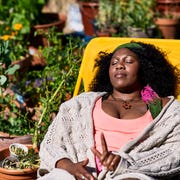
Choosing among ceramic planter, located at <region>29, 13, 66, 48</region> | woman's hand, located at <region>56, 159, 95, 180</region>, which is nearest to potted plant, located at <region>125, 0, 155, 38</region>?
ceramic planter, located at <region>29, 13, 66, 48</region>

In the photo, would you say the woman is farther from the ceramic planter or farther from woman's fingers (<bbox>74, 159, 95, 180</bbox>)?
the ceramic planter

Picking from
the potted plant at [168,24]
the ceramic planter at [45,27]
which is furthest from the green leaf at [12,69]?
the potted plant at [168,24]

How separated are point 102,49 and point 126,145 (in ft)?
3.46

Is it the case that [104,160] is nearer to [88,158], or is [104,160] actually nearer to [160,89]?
[88,158]

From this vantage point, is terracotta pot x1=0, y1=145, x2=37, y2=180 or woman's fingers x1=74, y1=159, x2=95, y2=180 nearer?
woman's fingers x1=74, y1=159, x2=95, y2=180

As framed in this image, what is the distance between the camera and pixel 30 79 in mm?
5848

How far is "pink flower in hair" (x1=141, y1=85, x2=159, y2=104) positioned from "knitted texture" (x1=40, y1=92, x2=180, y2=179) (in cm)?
13

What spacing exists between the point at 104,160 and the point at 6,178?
76cm

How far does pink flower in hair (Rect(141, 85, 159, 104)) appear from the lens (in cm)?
385

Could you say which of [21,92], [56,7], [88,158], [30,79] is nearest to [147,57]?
[88,158]

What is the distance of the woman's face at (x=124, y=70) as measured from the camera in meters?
3.81

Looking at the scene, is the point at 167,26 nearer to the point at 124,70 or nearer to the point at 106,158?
the point at 124,70

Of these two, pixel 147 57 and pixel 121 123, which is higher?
pixel 147 57

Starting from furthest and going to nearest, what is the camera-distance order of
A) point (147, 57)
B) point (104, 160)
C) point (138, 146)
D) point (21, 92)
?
point (21, 92) < point (147, 57) < point (138, 146) < point (104, 160)
